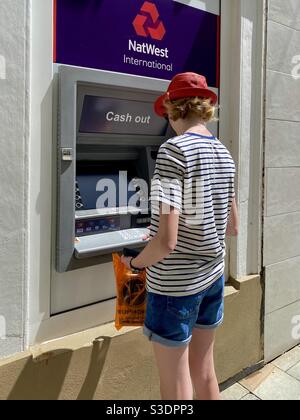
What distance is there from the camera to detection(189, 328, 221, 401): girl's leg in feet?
5.90

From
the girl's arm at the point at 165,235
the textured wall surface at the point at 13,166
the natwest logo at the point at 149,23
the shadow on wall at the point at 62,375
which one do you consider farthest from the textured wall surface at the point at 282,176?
the textured wall surface at the point at 13,166

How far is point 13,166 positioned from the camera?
1.78 metres

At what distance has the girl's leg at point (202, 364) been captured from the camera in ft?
5.90

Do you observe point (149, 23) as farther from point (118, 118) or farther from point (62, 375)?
point (62, 375)

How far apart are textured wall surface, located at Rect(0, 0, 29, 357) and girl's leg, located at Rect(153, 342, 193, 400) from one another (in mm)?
665

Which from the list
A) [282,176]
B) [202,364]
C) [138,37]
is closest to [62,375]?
[202,364]

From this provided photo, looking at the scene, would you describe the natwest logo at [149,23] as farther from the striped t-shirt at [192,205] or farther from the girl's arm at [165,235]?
the girl's arm at [165,235]

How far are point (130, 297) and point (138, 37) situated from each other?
1.33 metres

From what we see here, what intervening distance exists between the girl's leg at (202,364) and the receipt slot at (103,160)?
617 millimetres

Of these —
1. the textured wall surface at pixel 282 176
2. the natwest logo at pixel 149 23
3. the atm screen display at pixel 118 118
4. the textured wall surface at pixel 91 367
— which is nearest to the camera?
the textured wall surface at pixel 91 367
